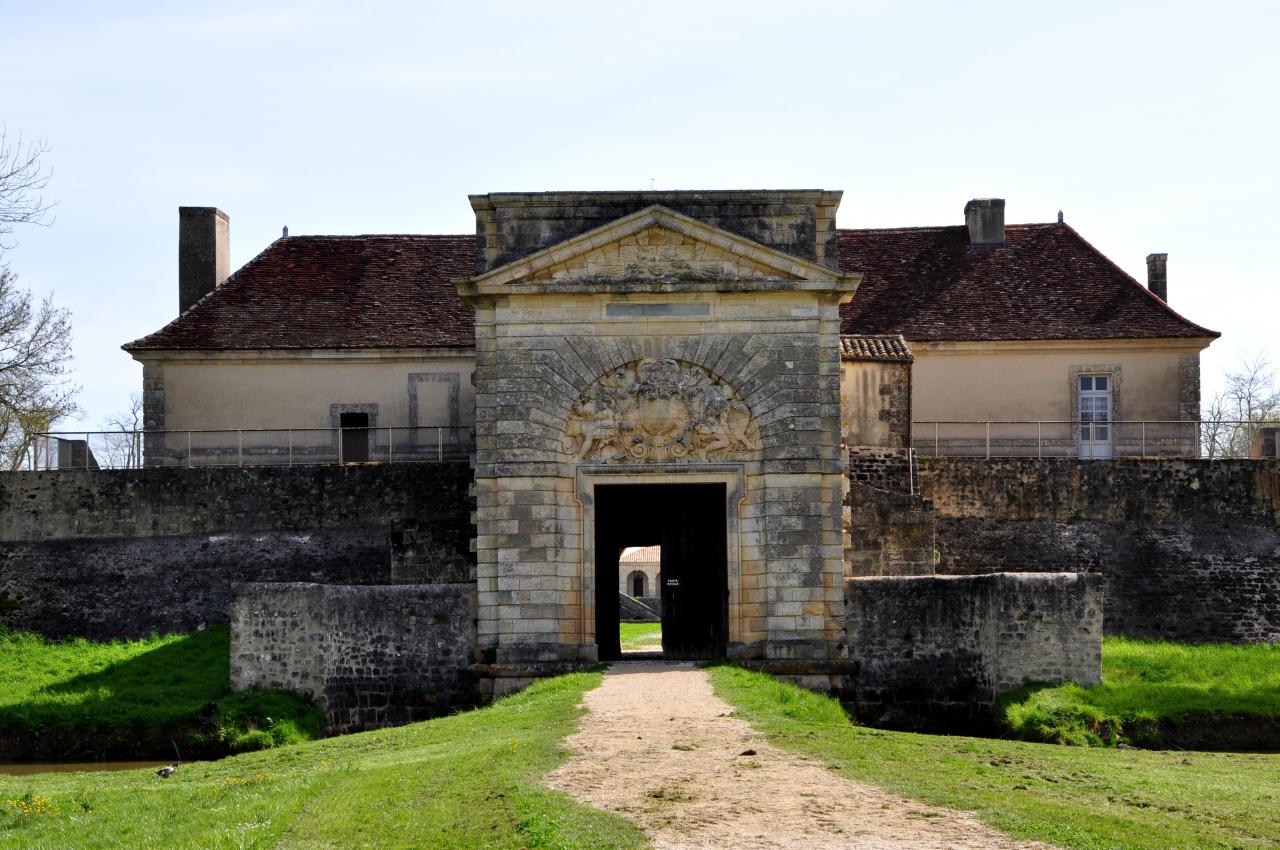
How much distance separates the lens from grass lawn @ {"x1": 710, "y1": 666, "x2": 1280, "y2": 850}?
11250mm

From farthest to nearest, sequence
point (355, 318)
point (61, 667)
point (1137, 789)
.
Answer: point (355, 318), point (61, 667), point (1137, 789)

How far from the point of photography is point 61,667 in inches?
942

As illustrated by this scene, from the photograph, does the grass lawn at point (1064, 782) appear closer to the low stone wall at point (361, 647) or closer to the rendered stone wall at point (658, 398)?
the rendered stone wall at point (658, 398)

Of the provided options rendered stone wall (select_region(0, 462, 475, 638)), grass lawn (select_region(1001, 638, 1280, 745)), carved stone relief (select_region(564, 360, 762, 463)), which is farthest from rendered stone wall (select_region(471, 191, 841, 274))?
grass lawn (select_region(1001, 638, 1280, 745))

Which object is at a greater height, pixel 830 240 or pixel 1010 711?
pixel 830 240

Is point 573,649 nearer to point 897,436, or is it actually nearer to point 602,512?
point 602,512

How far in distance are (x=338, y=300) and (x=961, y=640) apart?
A: 564 inches

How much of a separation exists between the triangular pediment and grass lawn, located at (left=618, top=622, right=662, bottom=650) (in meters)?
8.33

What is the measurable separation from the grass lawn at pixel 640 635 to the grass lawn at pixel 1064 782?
40.7ft

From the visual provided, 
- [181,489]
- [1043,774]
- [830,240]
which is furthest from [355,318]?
[1043,774]

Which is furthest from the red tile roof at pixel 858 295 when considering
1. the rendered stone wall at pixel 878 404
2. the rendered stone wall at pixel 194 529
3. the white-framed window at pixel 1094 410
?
the rendered stone wall at pixel 194 529

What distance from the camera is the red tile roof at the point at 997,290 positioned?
3048 centimetres

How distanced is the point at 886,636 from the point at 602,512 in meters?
5.43

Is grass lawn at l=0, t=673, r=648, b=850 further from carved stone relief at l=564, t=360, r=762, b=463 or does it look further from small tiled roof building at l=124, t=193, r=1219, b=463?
small tiled roof building at l=124, t=193, r=1219, b=463
